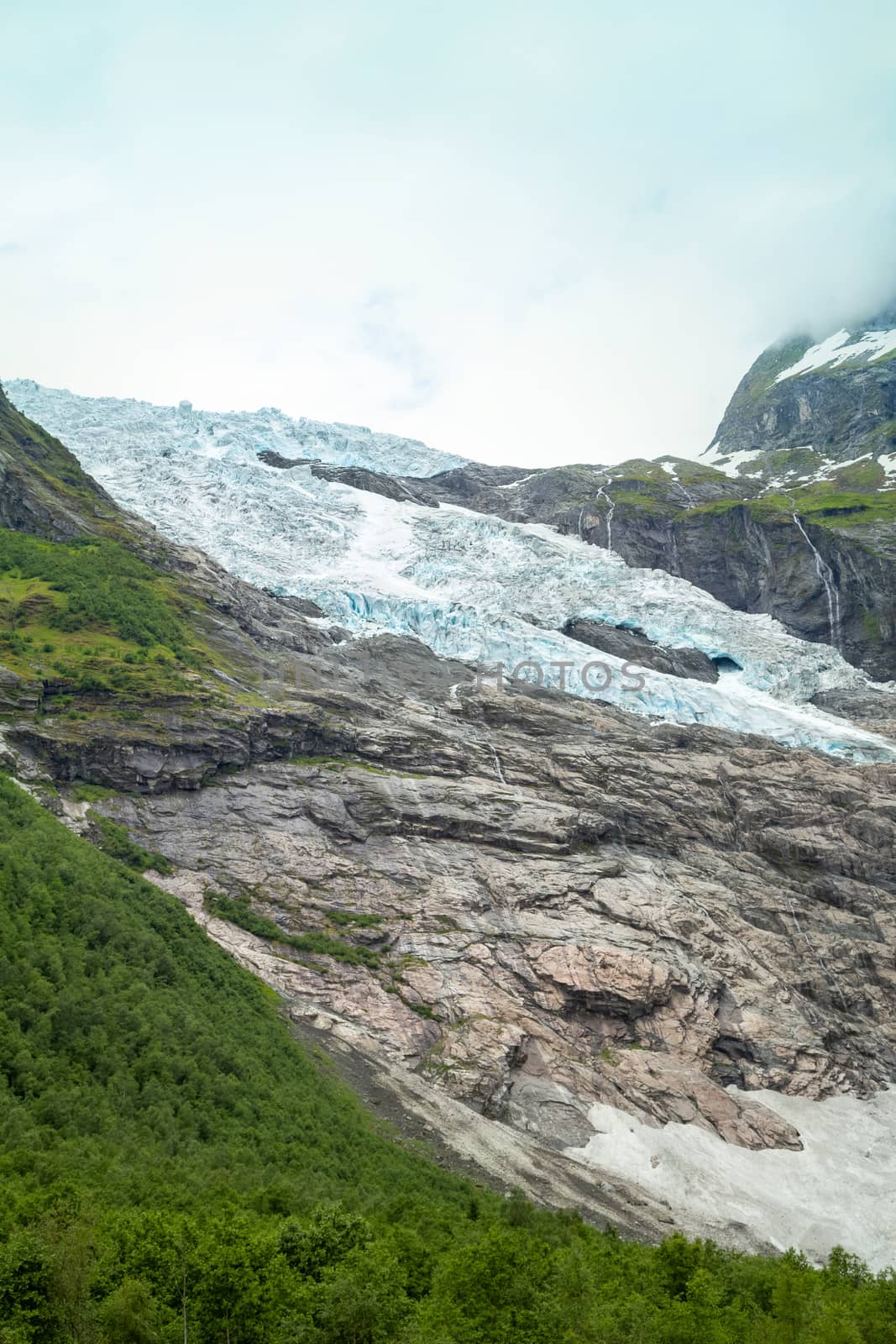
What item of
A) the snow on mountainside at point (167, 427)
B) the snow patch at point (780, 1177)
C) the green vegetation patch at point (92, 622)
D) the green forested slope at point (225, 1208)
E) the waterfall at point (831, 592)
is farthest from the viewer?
the snow on mountainside at point (167, 427)

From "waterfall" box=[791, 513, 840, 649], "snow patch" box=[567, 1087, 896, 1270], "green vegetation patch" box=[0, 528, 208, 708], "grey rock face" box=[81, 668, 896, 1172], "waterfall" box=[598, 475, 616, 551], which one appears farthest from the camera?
"waterfall" box=[598, 475, 616, 551]

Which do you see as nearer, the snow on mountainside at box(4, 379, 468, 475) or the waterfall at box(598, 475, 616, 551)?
the waterfall at box(598, 475, 616, 551)

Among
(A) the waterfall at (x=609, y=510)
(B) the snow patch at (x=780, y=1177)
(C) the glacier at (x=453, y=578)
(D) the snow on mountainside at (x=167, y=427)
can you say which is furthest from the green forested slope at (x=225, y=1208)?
(D) the snow on mountainside at (x=167, y=427)

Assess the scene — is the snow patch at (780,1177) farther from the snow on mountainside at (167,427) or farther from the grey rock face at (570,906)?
the snow on mountainside at (167,427)

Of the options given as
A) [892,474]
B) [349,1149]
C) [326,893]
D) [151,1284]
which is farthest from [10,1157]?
Result: [892,474]

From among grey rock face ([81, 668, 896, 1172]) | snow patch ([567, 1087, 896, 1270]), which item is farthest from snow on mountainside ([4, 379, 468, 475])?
snow patch ([567, 1087, 896, 1270])

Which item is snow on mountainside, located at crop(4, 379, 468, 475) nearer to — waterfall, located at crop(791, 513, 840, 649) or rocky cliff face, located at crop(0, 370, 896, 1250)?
rocky cliff face, located at crop(0, 370, 896, 1250)

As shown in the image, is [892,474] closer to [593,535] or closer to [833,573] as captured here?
[833,573]
